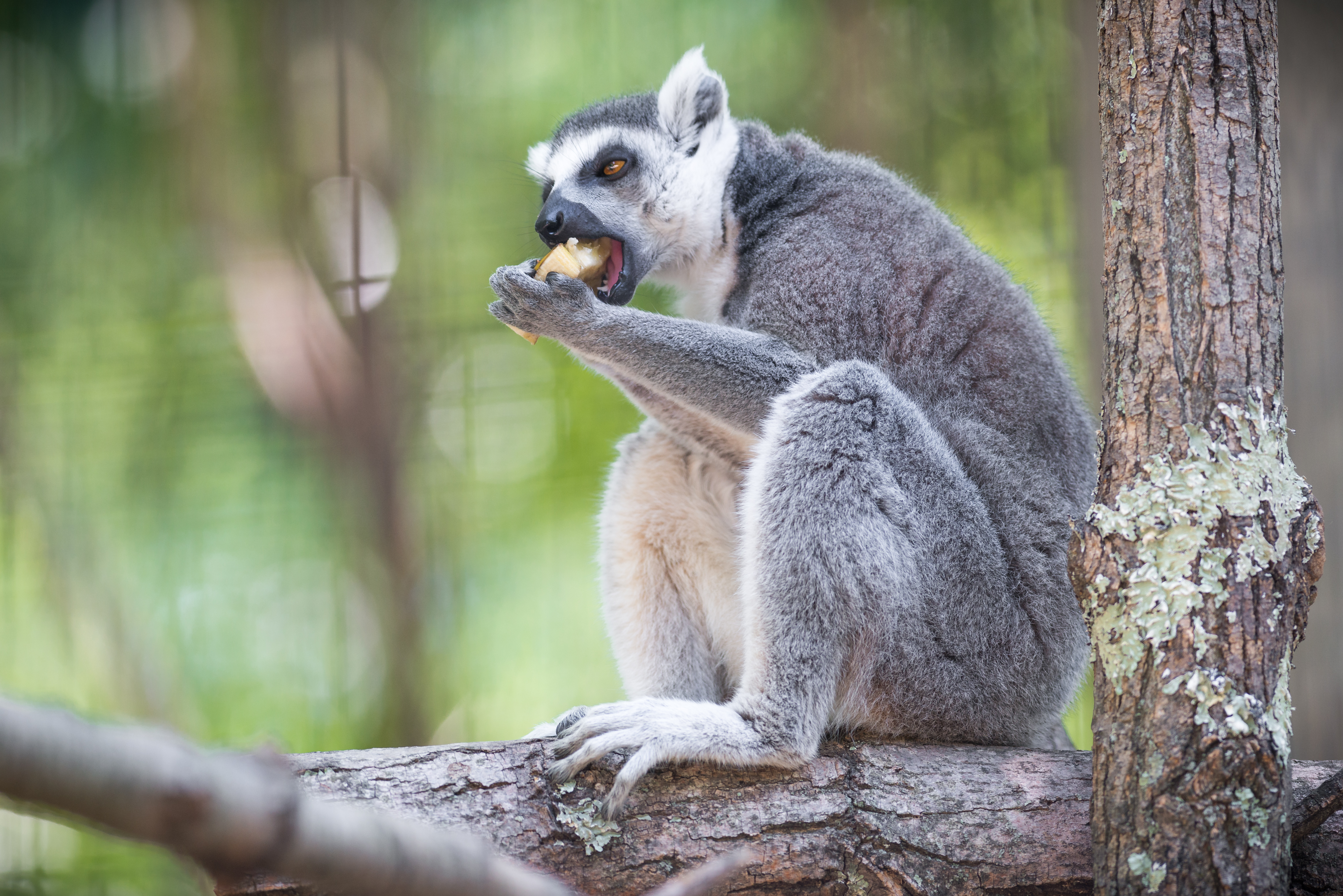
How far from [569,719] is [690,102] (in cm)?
256

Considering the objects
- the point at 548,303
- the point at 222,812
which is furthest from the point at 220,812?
the point at 548,303

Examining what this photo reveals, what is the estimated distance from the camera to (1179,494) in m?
2.54

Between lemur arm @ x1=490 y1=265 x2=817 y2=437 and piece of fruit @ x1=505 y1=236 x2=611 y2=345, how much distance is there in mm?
99

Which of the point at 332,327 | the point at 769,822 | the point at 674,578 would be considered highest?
the point at 332,327

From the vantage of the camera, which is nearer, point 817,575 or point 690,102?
point 817,575

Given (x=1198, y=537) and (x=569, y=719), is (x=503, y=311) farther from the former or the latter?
(x=1198, y=537)

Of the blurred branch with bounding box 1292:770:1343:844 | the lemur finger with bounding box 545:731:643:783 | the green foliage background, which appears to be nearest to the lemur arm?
the lemur finger with bounding box 545:731:643:783

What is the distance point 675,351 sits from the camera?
3549 mm

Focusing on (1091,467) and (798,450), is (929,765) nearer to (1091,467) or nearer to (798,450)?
(798,450)

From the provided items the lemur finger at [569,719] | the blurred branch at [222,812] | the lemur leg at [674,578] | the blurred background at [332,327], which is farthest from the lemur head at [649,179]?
the blurred branch at [222,812]

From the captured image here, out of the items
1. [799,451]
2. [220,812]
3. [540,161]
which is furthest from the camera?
[540,161]

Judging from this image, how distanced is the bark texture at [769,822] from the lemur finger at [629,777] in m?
0.03

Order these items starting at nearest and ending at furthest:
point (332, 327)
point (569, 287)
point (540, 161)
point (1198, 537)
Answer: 1. point (1198, 537)
2. point (569, 287)
3. point (540, 161)
4. point (332, 327)

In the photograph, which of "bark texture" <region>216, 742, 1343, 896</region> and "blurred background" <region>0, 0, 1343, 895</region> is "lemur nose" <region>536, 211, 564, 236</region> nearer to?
"bark texture" <region>216, 742, 1343, 896</region>
